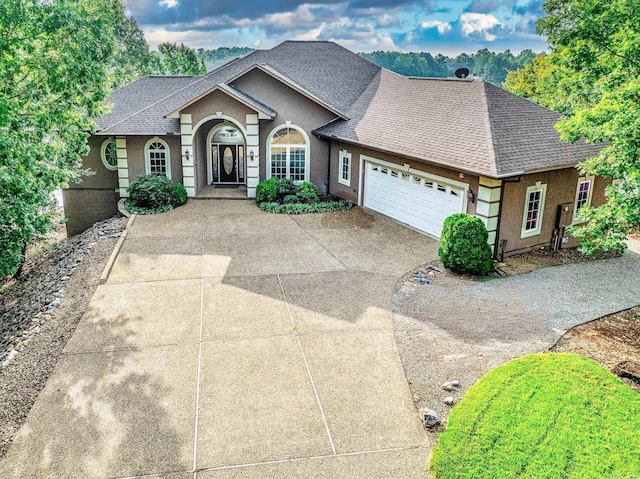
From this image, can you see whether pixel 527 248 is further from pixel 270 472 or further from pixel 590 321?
pixel 270 472

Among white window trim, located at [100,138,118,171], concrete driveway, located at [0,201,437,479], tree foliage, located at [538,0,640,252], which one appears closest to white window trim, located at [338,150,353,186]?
concrete driveway, located at [0,201,437,479]

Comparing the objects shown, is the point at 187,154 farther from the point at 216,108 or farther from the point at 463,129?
the point at 463,129

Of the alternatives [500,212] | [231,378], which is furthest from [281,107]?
[231,378]

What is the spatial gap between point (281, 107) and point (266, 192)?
144 inches

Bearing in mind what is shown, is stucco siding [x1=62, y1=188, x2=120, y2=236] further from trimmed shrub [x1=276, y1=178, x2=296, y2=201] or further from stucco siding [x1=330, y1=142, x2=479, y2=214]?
stucco siding [x1=330, y1=142, x2=479, y2=214]

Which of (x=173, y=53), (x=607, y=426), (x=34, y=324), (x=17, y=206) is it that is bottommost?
(x=34, y=324)

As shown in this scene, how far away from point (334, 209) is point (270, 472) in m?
13.7

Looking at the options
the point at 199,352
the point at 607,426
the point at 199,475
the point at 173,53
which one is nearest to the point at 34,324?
the point at 199,352

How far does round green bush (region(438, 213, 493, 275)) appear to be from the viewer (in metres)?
12.8

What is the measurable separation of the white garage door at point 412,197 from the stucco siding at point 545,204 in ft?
4.34

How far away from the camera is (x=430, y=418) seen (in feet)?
23.4

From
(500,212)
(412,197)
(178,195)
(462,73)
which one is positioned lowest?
(178,195)

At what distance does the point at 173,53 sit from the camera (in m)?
59.6

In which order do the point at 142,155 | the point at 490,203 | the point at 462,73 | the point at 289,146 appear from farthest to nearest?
the point at 289,146
the point at 462,73
the point at 142,155
the point at 490,203
